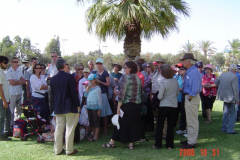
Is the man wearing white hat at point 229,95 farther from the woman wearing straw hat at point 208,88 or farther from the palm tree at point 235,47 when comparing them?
the palm tree at point 235,47

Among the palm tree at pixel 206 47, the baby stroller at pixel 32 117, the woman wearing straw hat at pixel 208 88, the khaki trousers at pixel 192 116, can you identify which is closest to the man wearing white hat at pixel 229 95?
the woman wearing straw hat at pixel 208 88

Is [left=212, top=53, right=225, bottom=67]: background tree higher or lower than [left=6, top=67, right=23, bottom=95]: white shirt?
higher

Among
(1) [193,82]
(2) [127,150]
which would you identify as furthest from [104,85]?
(1) [193,82]

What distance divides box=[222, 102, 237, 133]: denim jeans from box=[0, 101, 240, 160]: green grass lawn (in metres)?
0.27

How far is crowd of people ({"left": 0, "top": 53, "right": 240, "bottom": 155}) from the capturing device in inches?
175

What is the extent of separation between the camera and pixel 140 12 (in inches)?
316

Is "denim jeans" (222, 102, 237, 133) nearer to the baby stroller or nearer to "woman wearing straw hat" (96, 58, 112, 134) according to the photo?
"woman wearing straw hat" (96, 58, 112, 134)

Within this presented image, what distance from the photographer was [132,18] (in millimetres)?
8031

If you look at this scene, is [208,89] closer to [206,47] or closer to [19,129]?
[19,129]

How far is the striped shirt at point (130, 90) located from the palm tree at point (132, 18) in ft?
12.6

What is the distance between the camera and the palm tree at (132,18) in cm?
809

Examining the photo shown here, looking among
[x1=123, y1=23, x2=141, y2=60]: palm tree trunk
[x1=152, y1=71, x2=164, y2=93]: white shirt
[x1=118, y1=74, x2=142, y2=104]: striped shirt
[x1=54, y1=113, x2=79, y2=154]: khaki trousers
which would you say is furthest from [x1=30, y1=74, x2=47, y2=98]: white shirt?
[x1=123, y1=23, x2=141, y2=60]: palm tree trunk

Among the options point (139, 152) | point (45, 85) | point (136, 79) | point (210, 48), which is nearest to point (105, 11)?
point (45, 85)

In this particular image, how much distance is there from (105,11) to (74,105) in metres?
5.22
